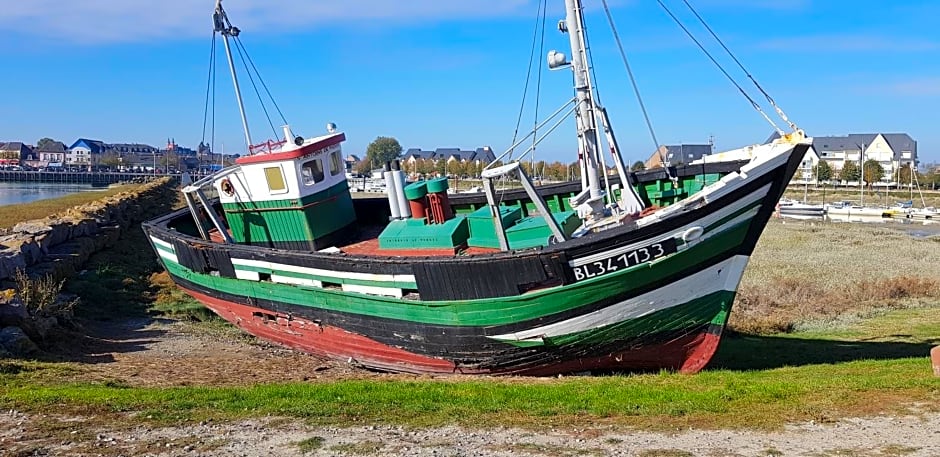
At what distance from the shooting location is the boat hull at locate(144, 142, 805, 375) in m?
11.6

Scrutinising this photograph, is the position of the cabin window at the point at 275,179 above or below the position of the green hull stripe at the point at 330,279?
above

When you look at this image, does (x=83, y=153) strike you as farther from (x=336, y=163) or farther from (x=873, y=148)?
(x=336, y=163)

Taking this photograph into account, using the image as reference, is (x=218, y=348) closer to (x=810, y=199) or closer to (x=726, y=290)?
(x=726, y=290)

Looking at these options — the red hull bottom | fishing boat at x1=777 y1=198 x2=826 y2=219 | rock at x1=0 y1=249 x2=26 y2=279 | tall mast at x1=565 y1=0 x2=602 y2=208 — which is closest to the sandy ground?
the red hull bottom

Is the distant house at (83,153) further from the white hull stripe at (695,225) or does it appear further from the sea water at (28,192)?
the white hull stripe at (695,225)

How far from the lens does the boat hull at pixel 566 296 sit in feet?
38.1

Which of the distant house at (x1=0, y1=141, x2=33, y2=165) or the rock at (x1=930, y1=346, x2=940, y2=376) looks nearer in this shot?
the rock at (x1=930, y1=346, x2=940, y2=376)

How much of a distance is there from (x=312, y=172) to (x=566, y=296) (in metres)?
7.41

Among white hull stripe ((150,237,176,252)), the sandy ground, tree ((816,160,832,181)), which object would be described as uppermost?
white hull stripe ((150,237,176,252))

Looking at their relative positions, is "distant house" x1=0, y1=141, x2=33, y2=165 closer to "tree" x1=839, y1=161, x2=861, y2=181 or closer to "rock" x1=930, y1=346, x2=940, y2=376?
"tree" x1=839, y1=161, x2=861, y2=181

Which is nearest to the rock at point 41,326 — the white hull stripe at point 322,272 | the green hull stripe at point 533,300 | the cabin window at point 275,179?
the white hull stripe at point 322,272

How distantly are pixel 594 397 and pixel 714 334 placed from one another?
3.21 meters

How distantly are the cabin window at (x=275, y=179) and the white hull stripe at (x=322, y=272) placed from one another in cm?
185

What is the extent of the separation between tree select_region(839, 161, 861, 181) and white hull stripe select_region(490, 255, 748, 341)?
97.9 metres
